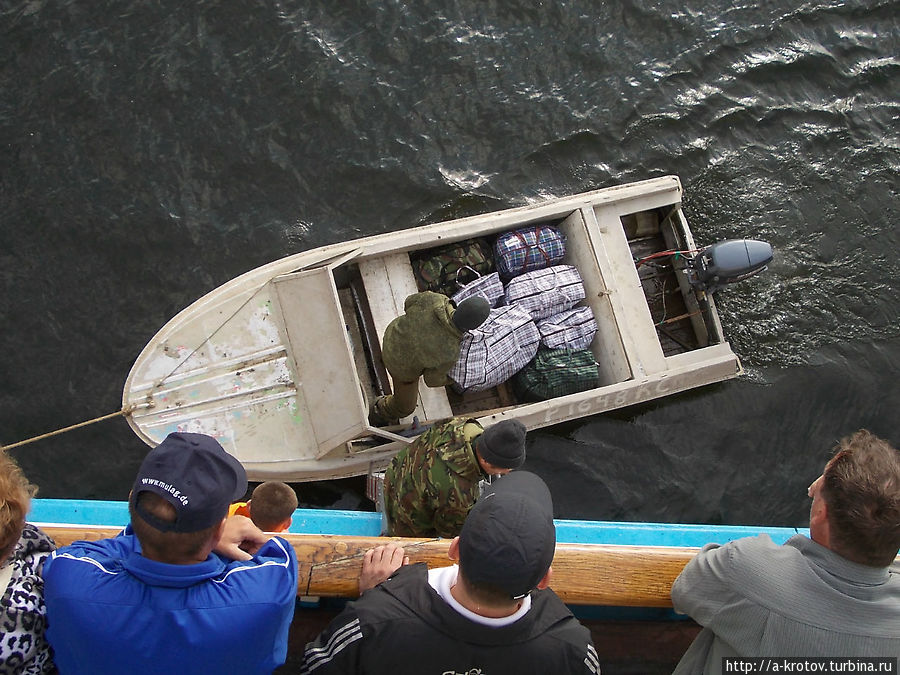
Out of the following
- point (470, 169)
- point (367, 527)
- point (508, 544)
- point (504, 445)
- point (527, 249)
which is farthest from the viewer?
point (470, 169)

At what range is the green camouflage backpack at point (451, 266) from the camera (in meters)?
6.62

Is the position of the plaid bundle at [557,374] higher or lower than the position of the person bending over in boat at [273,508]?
higher

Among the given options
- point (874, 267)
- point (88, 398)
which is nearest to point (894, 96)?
point (874, 267)

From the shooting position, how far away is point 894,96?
871cm

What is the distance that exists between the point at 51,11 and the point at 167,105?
185 centimetres

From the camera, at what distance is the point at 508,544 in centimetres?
235

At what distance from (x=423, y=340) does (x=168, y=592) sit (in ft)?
10.3

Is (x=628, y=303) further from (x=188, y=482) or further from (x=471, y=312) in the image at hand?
(x=188, y=482)

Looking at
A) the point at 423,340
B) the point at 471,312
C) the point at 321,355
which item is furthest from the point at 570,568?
the point at 321,355

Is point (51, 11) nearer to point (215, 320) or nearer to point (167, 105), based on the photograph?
point (167, 105)

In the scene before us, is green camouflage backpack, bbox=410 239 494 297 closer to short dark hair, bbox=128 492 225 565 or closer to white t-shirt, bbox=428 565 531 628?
white t-shirt, bbox=428 565 531 628

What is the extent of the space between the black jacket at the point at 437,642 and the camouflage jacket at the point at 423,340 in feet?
9.37

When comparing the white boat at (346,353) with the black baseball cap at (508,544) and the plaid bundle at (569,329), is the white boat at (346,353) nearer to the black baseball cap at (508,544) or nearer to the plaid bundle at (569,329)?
the plaid bundle at (569,329)

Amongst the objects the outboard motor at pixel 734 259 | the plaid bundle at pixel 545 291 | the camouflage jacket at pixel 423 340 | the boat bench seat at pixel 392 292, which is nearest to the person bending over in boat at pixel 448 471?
the camouflage jacket at pixel 423 340
